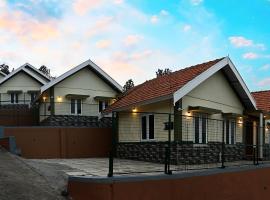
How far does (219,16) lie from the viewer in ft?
57.2

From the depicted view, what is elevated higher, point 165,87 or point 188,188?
point 165,87

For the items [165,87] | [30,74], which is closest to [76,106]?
[30,74]

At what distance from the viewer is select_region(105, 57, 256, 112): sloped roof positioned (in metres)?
16.1

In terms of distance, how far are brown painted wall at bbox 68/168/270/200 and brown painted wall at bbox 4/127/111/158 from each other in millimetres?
8106

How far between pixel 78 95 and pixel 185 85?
388 inches

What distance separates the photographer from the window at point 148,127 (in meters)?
17.6

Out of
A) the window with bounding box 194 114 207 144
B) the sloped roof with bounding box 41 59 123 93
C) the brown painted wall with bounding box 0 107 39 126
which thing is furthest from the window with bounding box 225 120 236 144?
the brown painted wall with bounding box 0 107 39 126

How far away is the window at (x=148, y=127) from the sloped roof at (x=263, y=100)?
6535 millimetres

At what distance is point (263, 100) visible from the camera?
2283cm

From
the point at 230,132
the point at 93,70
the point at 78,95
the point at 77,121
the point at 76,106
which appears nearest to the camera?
the point at 230,132

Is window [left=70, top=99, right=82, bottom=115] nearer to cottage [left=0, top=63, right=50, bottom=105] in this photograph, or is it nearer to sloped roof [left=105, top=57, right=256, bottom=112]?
sloped roof [left=105, top=57, right=256, bottom=112]

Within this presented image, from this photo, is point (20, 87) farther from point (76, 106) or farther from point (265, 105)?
point (265, 105)

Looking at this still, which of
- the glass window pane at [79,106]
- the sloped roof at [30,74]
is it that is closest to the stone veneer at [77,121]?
the glass window pane at [79,106]

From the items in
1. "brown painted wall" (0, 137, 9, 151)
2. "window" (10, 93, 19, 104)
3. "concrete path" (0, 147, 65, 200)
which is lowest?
"concrete path" (0, 147, 65, 200)
